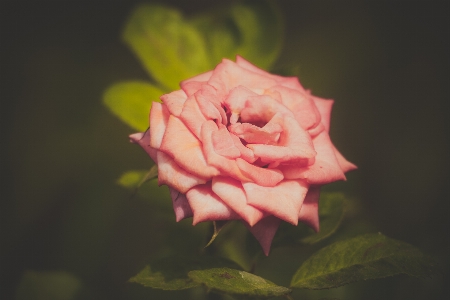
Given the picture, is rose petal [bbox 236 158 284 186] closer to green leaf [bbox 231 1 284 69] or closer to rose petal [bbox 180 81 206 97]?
rose petal [bbox 180 81 206 97]

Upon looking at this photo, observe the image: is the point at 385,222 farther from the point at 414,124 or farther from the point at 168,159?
the point at 168,159

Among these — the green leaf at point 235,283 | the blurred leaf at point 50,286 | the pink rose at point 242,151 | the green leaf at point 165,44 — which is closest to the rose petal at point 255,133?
the pink rose at point 242,151

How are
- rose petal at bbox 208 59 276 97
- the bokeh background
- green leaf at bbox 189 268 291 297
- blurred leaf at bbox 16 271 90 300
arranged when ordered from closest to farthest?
green leaf at bbox 189 268 291 297, rose petal at bbox 208 59 276 97, blurred leaf at bbox 16 271 90 300, the bokeh background

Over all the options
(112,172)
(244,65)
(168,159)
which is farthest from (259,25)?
(112,172)

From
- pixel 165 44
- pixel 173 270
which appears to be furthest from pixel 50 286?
pixel 165 44

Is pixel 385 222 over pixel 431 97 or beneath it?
beneath

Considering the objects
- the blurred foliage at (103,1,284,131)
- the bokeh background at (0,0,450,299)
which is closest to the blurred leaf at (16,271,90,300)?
the bokeh background at (0,0,450,299)

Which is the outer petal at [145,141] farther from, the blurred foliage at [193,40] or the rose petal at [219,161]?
the blurred foliage at [193,40]
